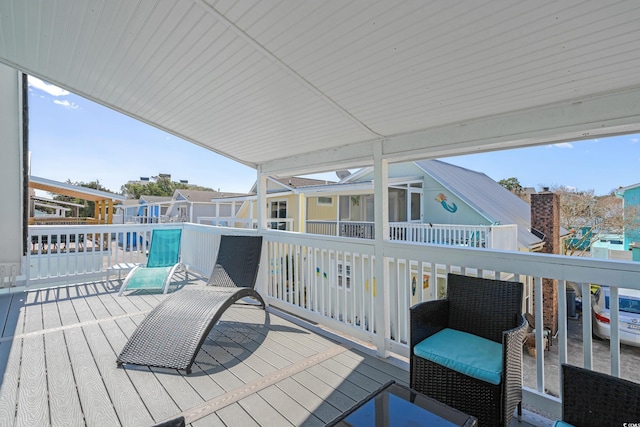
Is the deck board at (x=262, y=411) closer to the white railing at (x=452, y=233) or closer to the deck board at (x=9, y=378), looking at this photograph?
the deck board at (x=9, y=378)

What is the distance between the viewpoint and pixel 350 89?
2.32m

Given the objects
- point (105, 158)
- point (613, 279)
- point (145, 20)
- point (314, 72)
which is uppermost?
point (105, 158)

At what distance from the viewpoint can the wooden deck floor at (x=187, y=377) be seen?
2107 mm

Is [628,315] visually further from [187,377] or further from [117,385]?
[117,385]

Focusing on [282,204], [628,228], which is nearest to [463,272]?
[282,204]

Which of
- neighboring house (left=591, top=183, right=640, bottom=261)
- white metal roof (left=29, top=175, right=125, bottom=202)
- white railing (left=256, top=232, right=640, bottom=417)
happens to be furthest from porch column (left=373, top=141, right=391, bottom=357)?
neighboring house (left=591, top=183, right=640, bottom=261)

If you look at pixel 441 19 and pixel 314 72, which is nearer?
pixel 441 19

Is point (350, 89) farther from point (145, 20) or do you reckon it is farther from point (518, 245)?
point (518, 245)

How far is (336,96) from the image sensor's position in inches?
96.3

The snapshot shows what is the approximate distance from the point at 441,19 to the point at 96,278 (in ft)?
22.7

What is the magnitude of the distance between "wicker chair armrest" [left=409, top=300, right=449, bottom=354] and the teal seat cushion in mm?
43

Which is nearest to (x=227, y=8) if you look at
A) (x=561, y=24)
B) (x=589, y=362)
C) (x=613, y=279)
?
(x=561, y=24)

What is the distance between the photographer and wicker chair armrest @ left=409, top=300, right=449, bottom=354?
7.06 feet

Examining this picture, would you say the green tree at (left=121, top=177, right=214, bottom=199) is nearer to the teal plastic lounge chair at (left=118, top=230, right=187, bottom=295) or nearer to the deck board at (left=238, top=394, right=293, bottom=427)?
the teal plastic lounge chair at (left=118, top=230, right=187, bottom=295)
